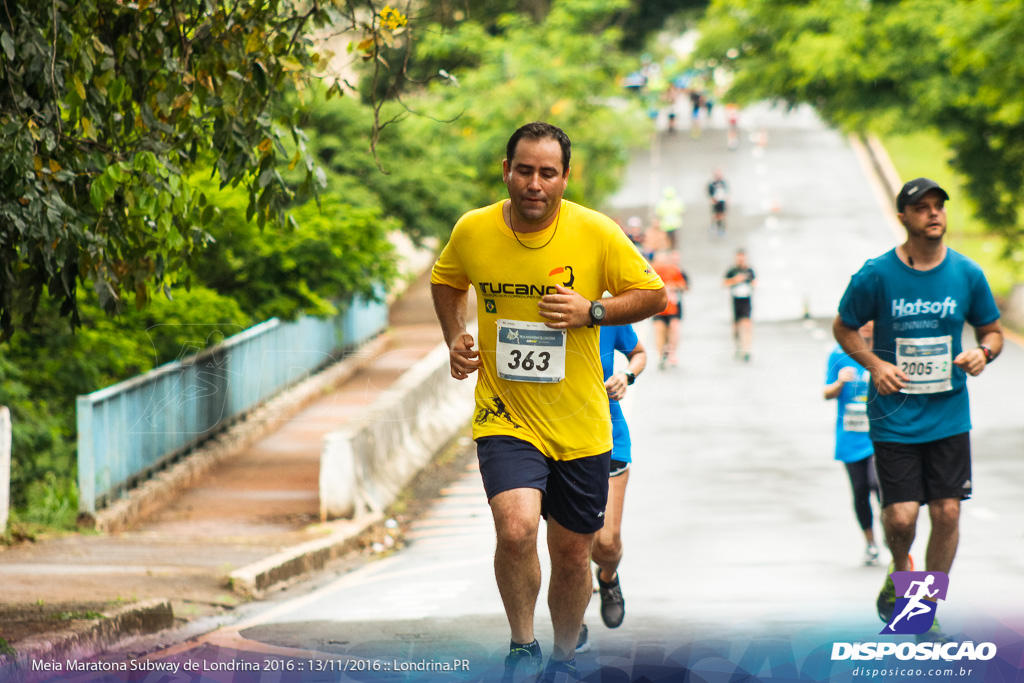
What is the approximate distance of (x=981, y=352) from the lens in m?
6.15

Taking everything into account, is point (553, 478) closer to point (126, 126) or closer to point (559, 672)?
point (559, 672)

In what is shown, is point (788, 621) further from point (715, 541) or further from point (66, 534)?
point (66, 534)

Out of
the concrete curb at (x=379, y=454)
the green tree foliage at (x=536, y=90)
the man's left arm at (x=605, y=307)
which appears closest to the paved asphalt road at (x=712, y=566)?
the concrete curb at (x=379, y=454)

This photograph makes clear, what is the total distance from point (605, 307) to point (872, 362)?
1879 millimetres

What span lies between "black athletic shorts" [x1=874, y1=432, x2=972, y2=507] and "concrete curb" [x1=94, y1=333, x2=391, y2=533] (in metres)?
6.55

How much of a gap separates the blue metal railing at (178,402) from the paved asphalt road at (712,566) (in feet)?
8.96

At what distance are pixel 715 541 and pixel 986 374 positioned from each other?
11.8m

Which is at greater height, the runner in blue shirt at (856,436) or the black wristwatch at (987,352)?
the black wristwatch at (987,352)

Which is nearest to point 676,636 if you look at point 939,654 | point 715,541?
point 939,654

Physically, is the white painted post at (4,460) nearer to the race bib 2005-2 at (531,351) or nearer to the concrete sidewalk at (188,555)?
the concrete sidewalk at (188,555)

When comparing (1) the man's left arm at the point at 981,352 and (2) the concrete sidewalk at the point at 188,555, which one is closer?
(1) the man's left arm at the point at 981,352

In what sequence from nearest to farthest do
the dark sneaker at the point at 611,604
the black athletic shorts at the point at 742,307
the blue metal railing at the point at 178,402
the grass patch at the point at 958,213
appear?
the dark sneaker at the point at 611,604
the blue metal railing at the point at 178,402
the black athletic shorts at the point at 742,307
the grass patch at the point at 958,213

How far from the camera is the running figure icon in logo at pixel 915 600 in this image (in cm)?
619

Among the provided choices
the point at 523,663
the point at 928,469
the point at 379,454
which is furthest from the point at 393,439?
the point at 523,663
